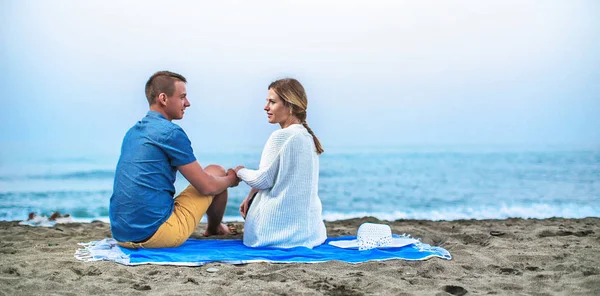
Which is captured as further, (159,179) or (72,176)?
(72,176)

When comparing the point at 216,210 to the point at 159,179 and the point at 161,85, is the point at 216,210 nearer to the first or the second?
the point at 159,179

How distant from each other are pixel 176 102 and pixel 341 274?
56.0 inches

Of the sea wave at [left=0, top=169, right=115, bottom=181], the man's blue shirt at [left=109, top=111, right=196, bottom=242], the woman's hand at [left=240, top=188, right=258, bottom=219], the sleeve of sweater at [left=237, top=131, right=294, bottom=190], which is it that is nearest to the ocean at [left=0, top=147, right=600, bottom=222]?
the sea wave at [left=0, top=169, right=115, bottom=181]

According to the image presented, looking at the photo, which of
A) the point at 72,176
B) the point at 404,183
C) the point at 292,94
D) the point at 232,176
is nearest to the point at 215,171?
the point at 232,176

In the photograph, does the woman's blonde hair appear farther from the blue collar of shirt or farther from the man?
the blue collar of shirt

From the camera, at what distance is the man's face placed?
3.65 meters

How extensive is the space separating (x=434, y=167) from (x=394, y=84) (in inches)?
93.9

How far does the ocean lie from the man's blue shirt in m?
3.61

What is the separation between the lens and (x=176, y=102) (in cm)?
366

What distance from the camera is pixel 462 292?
2.69 meters

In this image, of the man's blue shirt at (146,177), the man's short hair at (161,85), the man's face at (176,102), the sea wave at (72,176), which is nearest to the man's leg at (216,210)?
the man's blue shirt at (146,177)

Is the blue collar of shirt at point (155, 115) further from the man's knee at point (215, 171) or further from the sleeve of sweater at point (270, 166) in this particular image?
the sleeve of sweater at point (270, 166)

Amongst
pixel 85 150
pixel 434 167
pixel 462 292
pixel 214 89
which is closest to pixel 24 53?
pixel 85 150

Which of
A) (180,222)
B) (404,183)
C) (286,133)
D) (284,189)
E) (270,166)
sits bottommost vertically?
(404,183)
